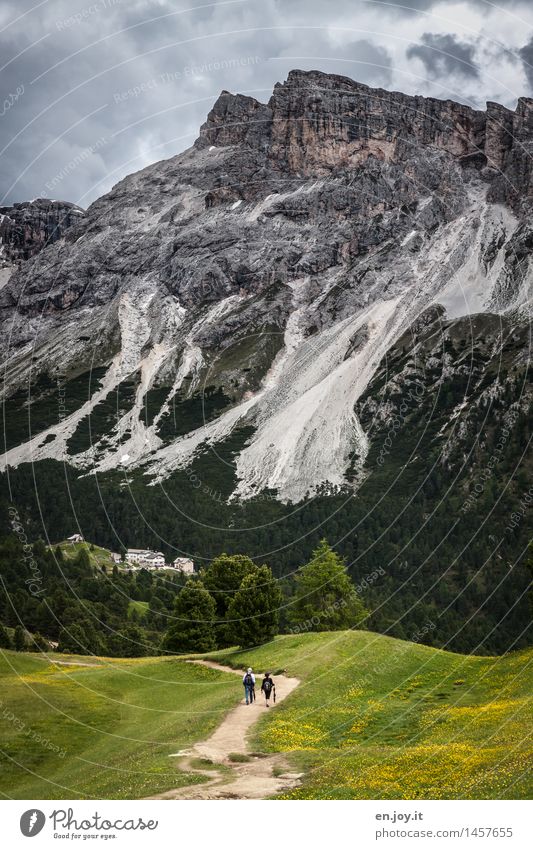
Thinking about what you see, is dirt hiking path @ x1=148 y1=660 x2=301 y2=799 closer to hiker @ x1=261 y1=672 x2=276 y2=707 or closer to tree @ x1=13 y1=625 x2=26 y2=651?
hiker @ x1=261 y1=672 x2=276 y2=707

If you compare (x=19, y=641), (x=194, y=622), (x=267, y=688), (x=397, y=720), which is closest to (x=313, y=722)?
(x=267, y=688)

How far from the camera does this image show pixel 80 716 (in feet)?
158

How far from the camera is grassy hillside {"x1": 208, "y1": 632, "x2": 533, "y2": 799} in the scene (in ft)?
98.4

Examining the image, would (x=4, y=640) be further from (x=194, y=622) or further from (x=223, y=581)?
(x=223, y=581)

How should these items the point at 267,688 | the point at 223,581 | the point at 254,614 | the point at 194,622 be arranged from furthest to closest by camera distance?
the point at 223,581 < the point at 194,622 < the point at 254,614 < the point at 267,688

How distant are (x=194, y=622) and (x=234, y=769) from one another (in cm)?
4730

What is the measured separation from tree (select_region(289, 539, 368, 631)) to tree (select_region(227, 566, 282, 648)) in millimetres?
15782

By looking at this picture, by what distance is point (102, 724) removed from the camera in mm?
47344

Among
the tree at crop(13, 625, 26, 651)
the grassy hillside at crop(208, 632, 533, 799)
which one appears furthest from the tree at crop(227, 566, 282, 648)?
the tree at crop(13, 625, 26, 651)

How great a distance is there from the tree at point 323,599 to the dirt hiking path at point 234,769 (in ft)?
137

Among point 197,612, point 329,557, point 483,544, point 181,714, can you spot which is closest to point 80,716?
point 181,714

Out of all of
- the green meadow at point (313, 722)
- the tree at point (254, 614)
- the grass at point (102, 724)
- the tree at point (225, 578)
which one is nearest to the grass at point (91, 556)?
the tree at point (225, 578)

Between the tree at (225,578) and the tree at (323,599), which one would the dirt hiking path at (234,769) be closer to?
the tree at (225,578)
